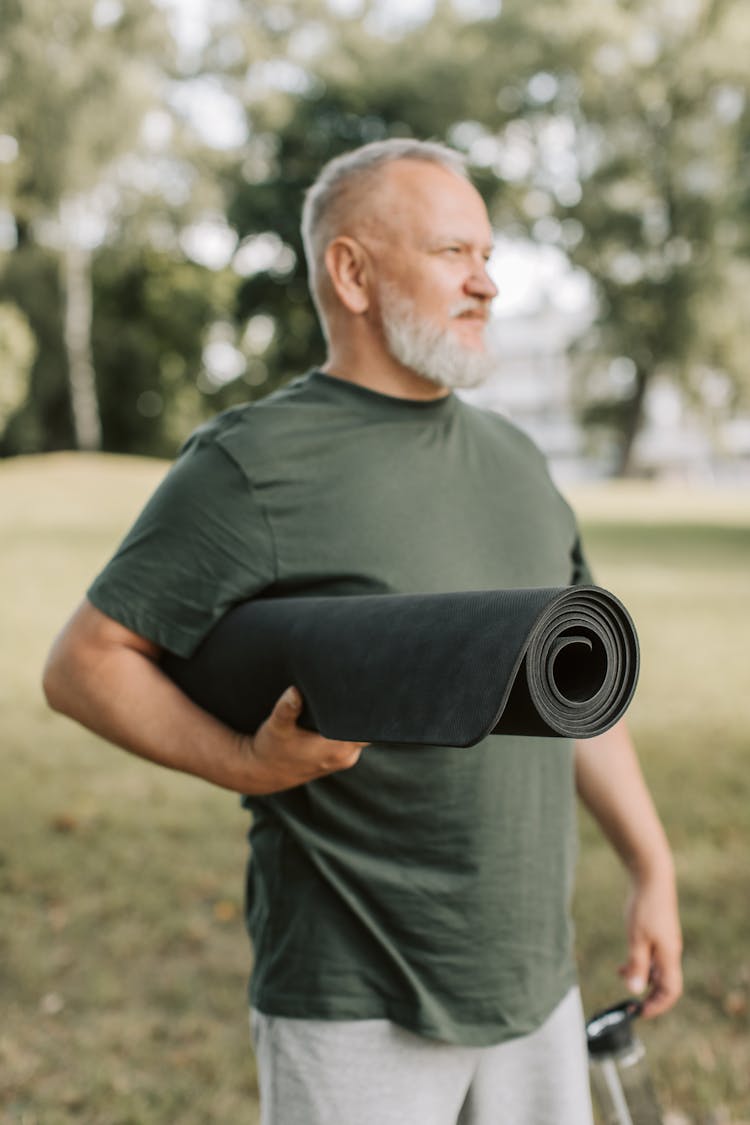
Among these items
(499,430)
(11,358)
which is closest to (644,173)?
(11,358)

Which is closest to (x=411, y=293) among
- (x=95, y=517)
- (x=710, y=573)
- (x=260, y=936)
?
(x=260, y=936)

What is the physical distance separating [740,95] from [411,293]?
3380 cm

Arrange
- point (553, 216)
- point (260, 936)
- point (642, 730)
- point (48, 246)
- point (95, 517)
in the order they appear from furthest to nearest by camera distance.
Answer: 1. point (553, 216)
2. point (48, 246)
3. point (95, 517)
4. point (642, 730)
5. point (260, 936)

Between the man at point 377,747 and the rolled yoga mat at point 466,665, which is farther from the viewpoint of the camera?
the man at point 377,747

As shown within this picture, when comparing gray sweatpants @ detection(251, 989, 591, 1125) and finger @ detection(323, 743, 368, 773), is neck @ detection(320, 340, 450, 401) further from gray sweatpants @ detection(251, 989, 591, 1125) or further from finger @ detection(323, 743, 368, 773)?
gray sweatpants @ detection(251, 989, 591, 1125)

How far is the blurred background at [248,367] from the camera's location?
4.17m

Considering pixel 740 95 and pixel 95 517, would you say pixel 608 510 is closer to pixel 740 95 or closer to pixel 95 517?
pixel 95 517

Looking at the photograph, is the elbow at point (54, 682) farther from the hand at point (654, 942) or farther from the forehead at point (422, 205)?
the hand at point (654, 942)

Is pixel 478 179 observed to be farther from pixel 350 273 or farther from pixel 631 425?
pixel 350 273

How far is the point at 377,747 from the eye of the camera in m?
1.75

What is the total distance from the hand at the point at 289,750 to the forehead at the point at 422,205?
0.89m

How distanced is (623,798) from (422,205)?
1.17 meters

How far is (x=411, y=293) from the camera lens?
1916mm

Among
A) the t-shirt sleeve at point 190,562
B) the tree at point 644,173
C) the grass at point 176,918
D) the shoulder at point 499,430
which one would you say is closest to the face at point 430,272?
the shoulder at point 499,430
